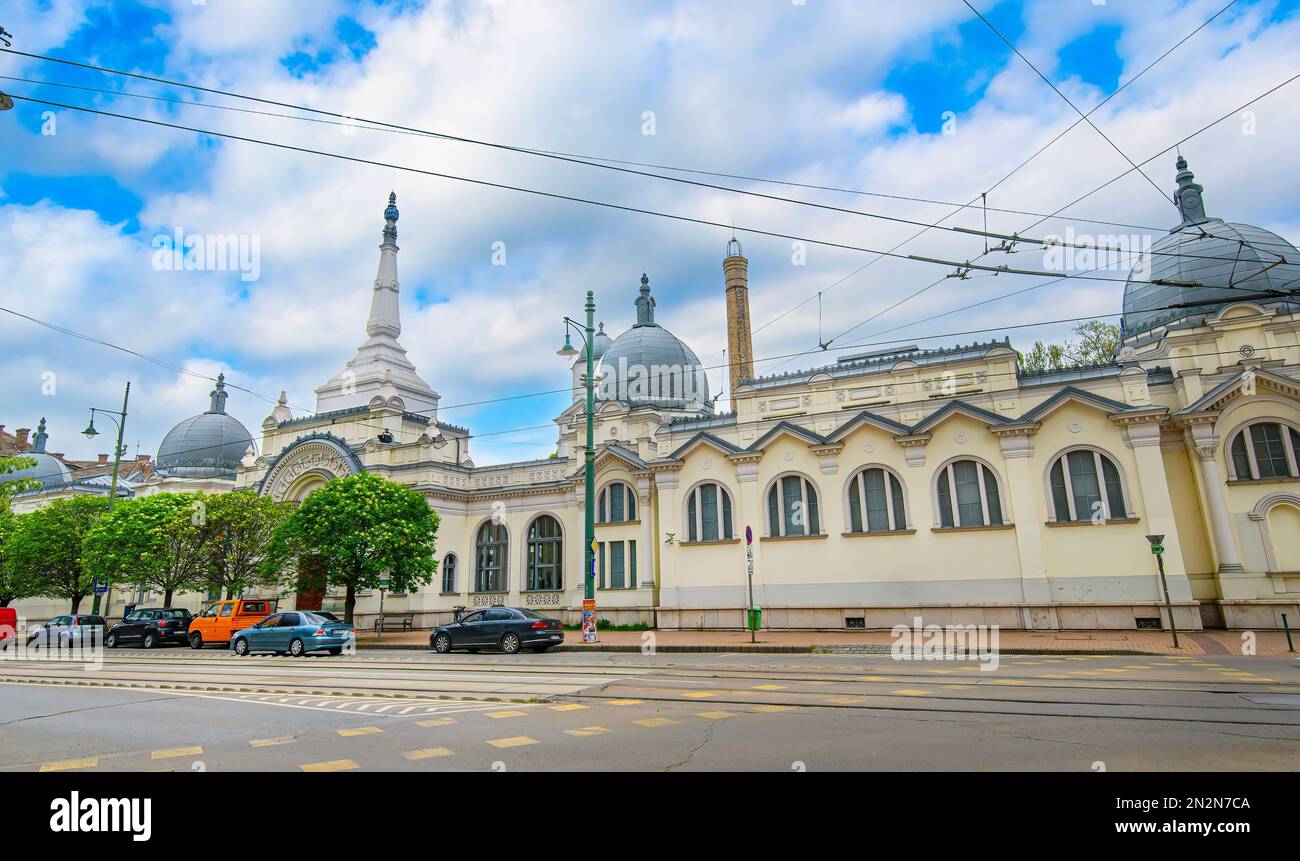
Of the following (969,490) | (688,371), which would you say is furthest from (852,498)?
(688,371)

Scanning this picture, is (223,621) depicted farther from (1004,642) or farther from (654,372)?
(1004,642)

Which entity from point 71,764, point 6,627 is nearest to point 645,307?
point 6,627

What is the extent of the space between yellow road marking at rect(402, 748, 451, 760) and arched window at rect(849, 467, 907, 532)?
72.7ft

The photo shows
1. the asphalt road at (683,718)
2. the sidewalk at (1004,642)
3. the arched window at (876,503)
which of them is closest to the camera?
the asphalt road at (683,718)

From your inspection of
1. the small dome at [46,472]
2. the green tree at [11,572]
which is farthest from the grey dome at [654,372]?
the small dome at [46,472]

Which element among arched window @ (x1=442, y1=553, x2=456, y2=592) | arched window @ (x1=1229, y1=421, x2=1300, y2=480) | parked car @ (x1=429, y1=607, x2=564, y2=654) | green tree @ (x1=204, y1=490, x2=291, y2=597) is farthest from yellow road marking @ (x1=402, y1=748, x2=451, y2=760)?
arched window @ (x1=442, y1=553, x2=456, y2=592)

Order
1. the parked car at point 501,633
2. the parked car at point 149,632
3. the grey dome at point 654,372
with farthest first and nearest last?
the grey dome at point 654,372 → the parked car at point 149,632 → the parked car at point 501,633

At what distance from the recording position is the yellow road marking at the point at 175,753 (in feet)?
23.8

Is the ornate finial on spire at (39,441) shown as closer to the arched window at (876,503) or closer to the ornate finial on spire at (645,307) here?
the ornate finial on spire at (645,307)

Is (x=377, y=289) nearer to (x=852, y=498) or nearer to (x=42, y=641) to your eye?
(x=42, y=641)

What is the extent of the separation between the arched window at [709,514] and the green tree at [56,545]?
111 ft

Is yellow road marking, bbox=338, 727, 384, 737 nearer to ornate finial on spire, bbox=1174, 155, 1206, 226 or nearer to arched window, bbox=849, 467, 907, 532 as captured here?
arched window, bbox=849, 467, 907, 532
